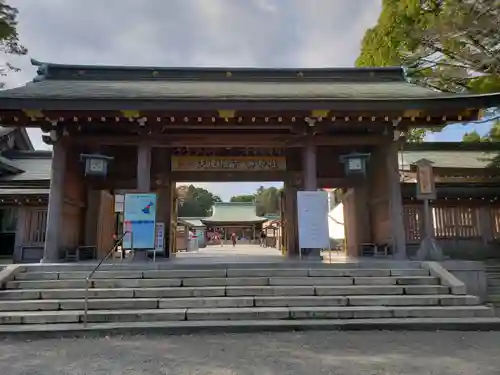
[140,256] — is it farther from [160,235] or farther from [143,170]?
[160,235]

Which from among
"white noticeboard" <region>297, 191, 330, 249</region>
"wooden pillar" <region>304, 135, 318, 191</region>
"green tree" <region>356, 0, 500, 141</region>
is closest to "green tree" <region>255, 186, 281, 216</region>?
"green tree" <region>356, 0, 500, 141</region>

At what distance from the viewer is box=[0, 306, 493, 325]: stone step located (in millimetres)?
5242

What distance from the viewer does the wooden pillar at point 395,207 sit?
7.83m

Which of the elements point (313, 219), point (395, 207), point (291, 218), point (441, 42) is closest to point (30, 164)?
point (291, 218)

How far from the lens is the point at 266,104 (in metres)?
7.39

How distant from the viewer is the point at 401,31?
417 inches

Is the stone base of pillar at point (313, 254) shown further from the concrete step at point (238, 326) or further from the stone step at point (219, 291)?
the concrete step at point (238, 326)

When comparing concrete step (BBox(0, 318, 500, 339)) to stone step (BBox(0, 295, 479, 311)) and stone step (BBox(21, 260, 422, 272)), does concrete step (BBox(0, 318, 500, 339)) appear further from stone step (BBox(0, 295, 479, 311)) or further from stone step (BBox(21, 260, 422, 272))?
stone step (BBox(21, 260, 422, 272))

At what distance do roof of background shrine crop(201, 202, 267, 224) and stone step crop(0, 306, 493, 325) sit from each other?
31.5 meters

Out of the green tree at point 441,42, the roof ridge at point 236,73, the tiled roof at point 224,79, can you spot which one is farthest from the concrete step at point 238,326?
the roof ridge at point 236,73

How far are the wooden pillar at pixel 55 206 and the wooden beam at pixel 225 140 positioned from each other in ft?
1.50

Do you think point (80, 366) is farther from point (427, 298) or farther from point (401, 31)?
point (401, 31)

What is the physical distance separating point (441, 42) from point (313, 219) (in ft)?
21.7

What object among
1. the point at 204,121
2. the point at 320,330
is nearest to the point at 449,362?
the point at 320,330
